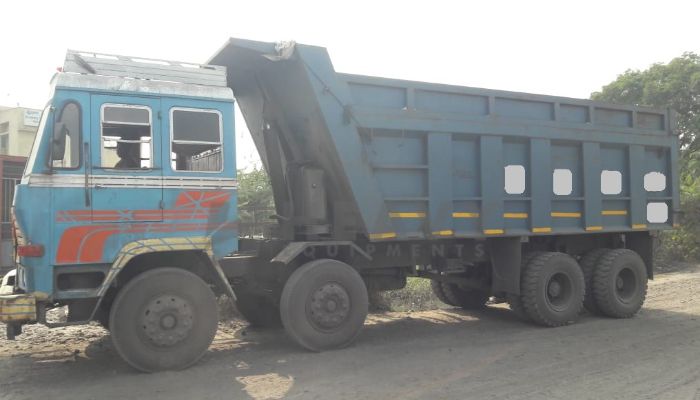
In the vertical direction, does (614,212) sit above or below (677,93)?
below

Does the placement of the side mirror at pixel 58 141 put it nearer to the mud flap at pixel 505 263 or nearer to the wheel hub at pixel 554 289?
the mud flap at pixel 505 263

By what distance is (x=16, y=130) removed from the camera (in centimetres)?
2505

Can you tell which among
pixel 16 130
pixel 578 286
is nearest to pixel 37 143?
pixel 578 286

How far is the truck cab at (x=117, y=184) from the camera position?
5.45 m

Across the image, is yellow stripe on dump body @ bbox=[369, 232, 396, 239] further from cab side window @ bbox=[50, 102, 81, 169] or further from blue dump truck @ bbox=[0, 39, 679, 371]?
cab side window @ bbox=[50, 102, 81, 169]

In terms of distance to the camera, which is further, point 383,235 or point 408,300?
point 408,300

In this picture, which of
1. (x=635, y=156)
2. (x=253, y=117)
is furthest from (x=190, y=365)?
(x=635, y=156)

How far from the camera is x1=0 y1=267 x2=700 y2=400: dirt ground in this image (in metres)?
5.33

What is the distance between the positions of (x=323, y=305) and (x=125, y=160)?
109 inches

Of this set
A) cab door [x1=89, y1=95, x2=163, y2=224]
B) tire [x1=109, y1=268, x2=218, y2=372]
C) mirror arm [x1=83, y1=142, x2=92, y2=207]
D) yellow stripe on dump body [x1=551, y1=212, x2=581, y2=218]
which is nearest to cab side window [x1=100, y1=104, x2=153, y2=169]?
cab door [x1=89, y1=95, x2=163, y2=224]

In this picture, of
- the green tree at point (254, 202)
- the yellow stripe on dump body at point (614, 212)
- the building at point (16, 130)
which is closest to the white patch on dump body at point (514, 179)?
the yellow stripe on dump body at point (614, 212)

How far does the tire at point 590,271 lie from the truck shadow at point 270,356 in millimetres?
179

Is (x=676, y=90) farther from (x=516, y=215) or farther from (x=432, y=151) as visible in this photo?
(x=432, y=151)

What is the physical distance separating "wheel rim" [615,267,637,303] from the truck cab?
6538 mm
